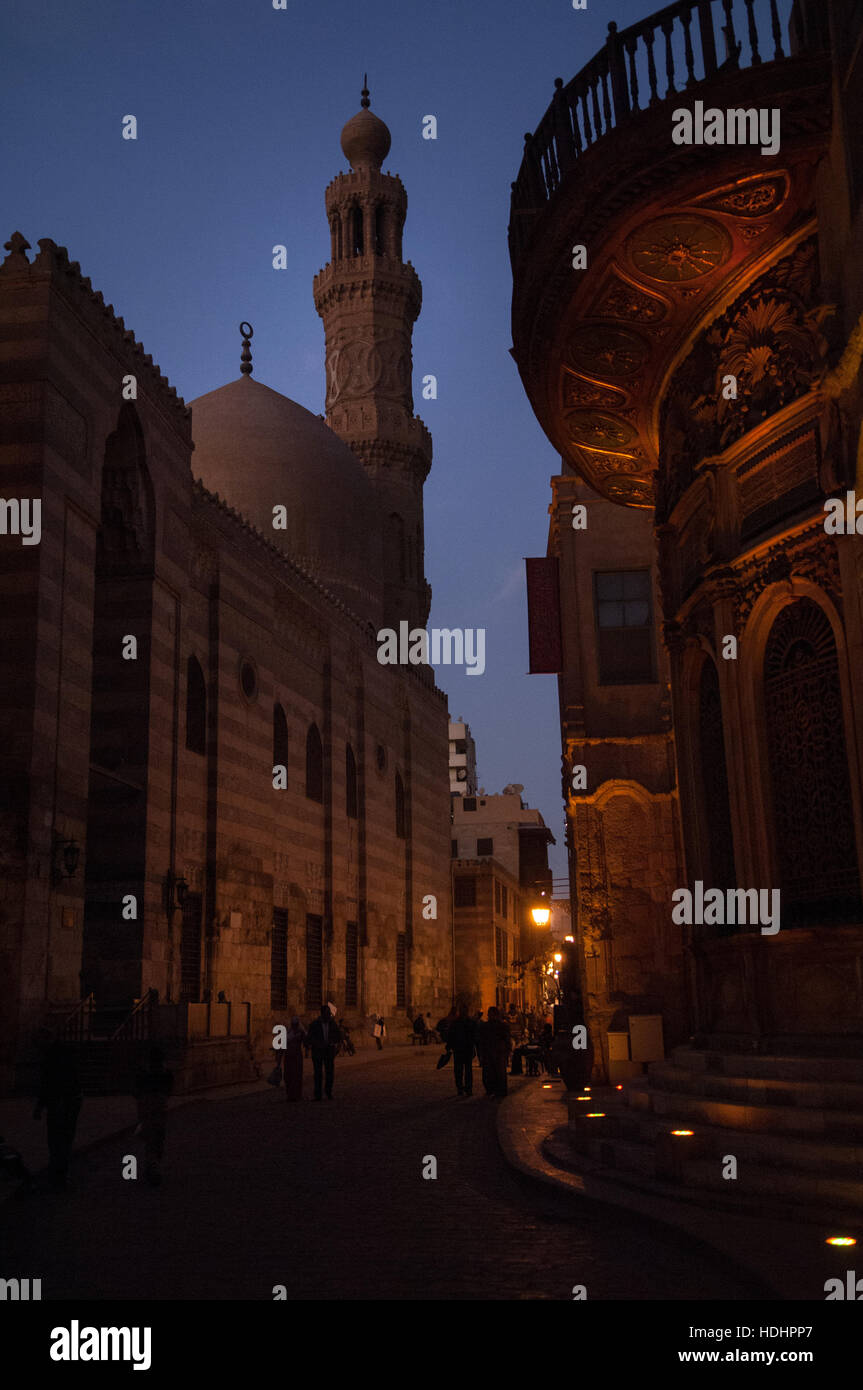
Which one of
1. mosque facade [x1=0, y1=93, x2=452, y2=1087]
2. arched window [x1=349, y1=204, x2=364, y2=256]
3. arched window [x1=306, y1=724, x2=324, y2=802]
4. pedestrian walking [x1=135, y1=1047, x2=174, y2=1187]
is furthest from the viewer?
arched window [x1=349, y1=204, x2=364, y2=256]

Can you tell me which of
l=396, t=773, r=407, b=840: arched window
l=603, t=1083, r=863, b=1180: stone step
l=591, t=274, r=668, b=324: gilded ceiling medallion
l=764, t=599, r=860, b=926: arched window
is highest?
l=591, t=274, r=668, b=324: gilded ceiling medallion

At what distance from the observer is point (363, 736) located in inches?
1368

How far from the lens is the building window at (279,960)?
89.9ft

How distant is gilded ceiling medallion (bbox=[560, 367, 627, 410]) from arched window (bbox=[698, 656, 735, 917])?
293 cm

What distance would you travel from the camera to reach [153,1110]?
9633 millimetres

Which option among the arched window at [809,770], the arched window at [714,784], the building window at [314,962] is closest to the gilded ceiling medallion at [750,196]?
the arched window at [809,770]

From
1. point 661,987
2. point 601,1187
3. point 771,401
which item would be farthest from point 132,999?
point 771,401

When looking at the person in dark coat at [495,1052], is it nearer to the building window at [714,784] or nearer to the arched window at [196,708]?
the building window at [714,784]

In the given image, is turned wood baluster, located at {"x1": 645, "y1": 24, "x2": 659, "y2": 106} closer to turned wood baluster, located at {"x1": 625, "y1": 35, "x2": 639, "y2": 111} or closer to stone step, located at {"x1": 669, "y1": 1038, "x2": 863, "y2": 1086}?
turned wood baluster, located at {"x1": 625, "y1": 35, "x2": 639, "y2": 111}

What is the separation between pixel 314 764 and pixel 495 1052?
50.0ft

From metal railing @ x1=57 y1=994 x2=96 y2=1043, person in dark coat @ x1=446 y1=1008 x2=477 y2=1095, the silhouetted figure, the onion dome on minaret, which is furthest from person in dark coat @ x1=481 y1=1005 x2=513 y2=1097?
the onion dome on minaret

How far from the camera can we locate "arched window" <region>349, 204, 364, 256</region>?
4772 centimetres

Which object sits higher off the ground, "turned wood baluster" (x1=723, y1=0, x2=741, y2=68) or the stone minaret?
the stone minaret

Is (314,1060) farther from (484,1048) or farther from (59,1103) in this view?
(59,1103)
